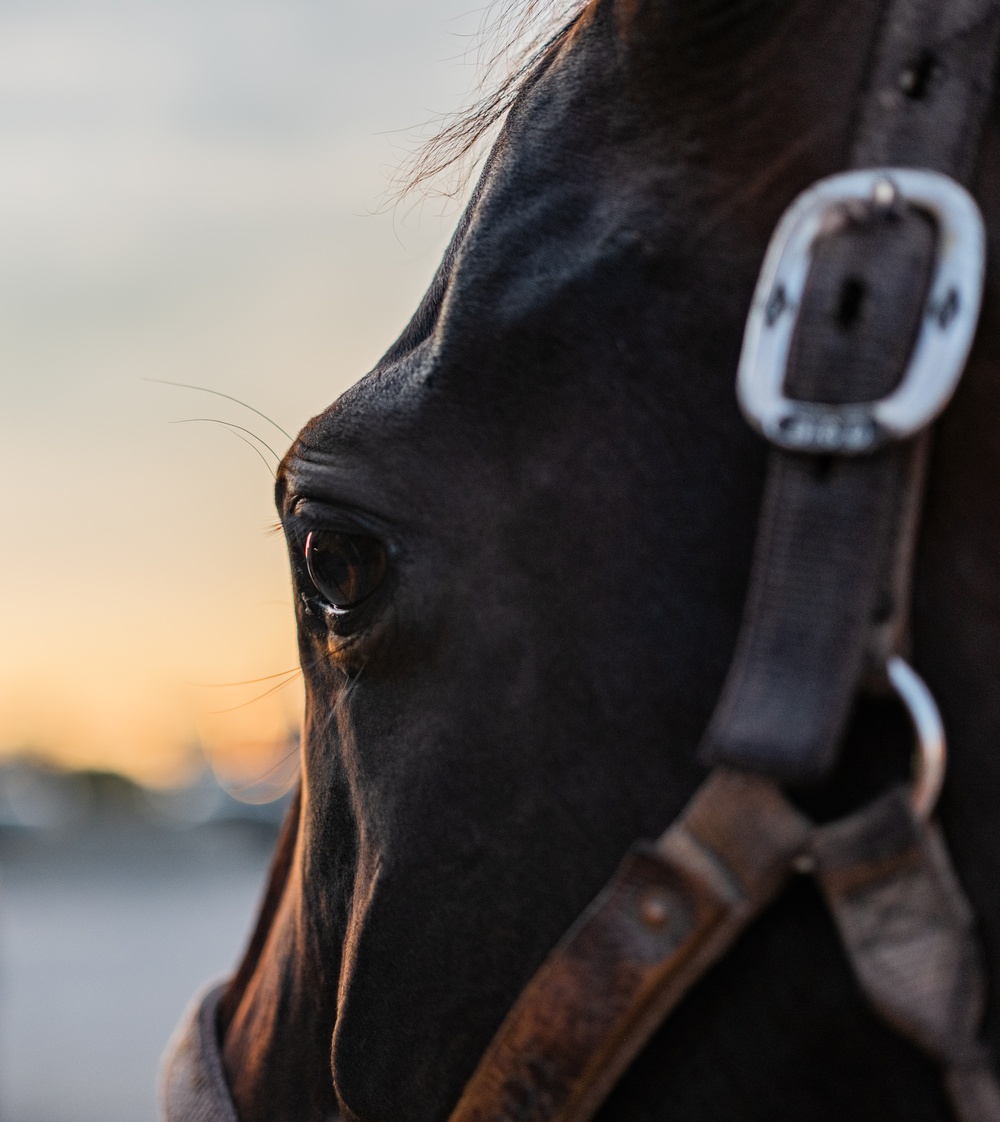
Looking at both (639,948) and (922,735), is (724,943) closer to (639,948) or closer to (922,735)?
(639,948)

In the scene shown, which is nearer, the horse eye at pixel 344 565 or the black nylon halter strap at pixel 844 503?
the black nylon halter strap at pixel 844 503

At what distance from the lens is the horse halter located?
1.02 meters

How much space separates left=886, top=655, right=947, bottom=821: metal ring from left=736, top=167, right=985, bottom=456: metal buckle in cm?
18

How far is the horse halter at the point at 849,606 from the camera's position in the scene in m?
1.02

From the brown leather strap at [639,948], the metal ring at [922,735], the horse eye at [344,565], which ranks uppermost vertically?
the horse eye at [344,565]

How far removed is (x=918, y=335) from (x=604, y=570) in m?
0.33

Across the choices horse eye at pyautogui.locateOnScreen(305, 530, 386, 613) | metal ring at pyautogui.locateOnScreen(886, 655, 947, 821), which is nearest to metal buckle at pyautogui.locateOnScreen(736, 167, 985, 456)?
metal ring at pyautogui.locateOnScreen(886, 655, 947, 821)

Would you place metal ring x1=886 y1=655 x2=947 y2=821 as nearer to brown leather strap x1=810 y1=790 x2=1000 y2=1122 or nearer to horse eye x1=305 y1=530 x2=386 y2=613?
brown leather strap x1=810 y1=790 x2=1000 y2=1122

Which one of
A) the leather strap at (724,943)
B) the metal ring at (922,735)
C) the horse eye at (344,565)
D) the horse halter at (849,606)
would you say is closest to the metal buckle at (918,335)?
the horse halter at (849,606)

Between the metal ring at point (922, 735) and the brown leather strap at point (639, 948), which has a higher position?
the metal ring at point (922, 735)

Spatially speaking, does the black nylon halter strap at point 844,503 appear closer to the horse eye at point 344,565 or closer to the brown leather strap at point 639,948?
the brown leather strap at point 639,948

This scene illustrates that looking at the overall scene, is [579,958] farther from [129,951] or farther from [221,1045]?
[129,951]

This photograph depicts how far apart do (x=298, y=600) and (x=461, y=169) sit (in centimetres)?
72

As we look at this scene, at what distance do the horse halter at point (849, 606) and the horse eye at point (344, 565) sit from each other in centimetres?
39
